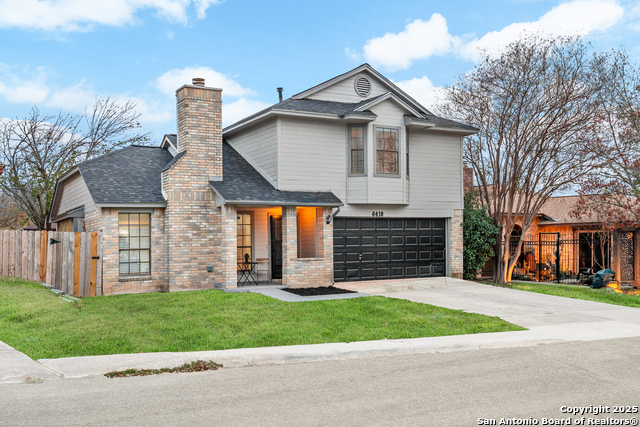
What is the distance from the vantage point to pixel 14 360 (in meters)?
7.68

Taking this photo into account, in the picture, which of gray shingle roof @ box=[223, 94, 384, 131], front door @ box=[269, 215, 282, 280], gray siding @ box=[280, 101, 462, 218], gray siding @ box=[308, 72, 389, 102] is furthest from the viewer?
gray siding @ box=[308, 72, 389, 102]

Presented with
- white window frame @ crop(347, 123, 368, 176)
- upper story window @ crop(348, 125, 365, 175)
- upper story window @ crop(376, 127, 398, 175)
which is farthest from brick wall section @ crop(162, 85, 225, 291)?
upper story window @ crop(376, 127, 398, 175)

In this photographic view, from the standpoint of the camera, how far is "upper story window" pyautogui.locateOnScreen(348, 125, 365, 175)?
18516 mm

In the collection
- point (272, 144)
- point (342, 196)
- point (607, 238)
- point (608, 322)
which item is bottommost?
point (608, 322)

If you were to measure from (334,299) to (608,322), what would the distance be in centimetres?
636

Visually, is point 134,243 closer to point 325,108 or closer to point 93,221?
point 93,221

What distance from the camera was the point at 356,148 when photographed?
18609 mm

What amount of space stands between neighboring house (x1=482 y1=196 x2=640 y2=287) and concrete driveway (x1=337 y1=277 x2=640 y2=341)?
6.64 m

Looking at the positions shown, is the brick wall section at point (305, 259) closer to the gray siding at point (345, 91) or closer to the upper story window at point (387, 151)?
the upper story window at point (387, 151)

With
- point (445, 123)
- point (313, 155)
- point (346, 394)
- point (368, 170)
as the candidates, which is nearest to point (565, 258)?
point (445, 123)

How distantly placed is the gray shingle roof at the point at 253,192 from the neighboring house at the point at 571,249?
9.91 m

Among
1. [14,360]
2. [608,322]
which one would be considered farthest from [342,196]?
[14,360]

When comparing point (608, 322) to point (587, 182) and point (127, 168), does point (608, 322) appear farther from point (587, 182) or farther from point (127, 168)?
point (127, 168)

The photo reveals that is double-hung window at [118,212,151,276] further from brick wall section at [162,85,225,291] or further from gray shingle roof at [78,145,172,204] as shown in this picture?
brick wall section at [162,85,225,291]
